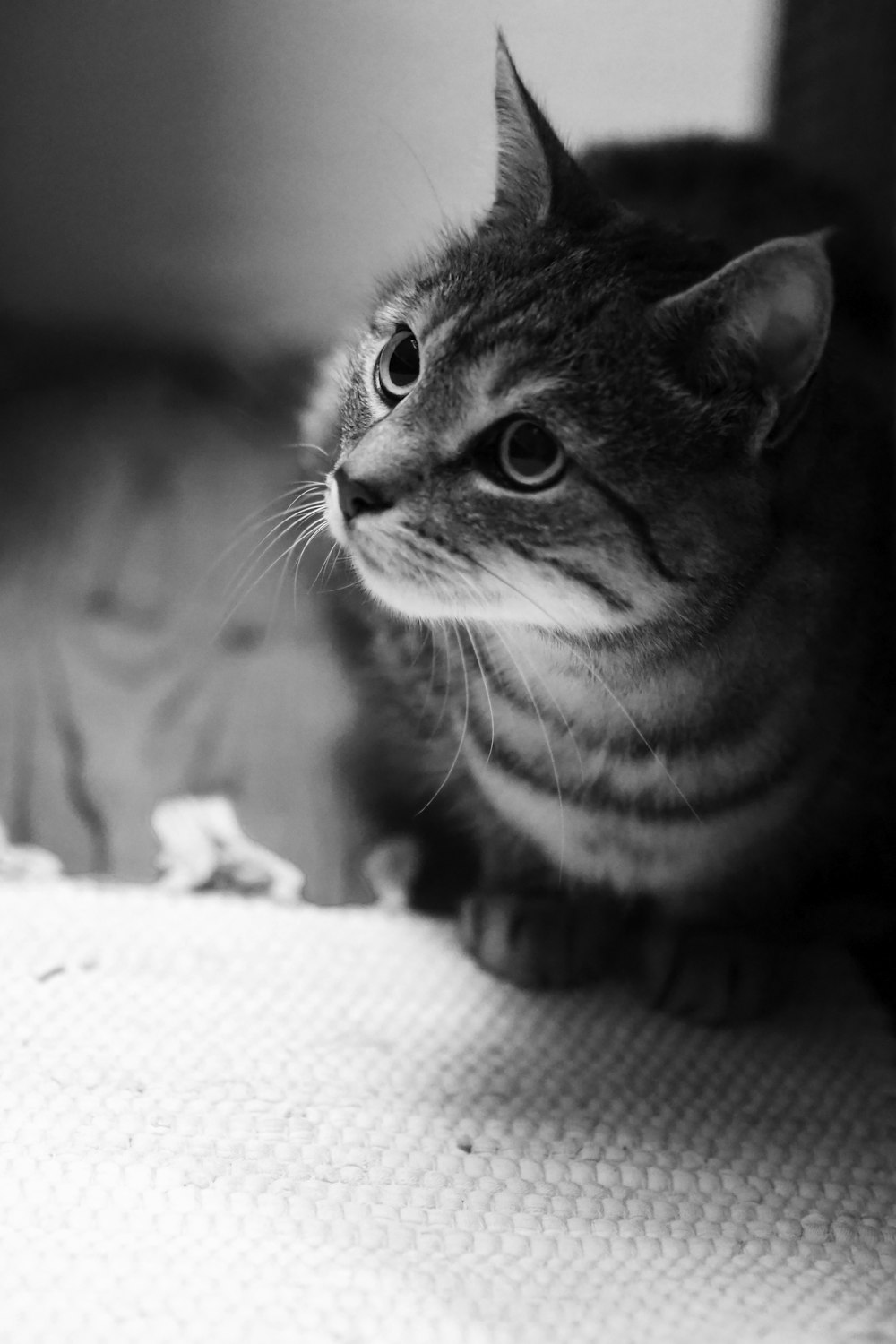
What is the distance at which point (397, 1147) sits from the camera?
33.3 inches

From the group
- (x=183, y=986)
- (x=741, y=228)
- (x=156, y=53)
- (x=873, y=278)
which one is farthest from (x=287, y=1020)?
(x=156, y=53)

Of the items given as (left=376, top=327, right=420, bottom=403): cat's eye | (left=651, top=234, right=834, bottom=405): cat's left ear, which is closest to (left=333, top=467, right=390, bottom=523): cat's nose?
(left=376, top=327, right=420, bottom=403): cat's eye

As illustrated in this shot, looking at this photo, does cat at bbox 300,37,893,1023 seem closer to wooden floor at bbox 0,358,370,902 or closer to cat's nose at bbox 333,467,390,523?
cat's nose at bbox 333,467,390,523

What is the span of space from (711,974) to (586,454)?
49cm

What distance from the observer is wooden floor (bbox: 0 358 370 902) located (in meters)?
1.32

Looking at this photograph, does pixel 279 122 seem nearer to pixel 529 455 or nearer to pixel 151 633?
pixel 151 633

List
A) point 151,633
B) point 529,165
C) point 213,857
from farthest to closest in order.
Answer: point 151,633 < point 213,857 < point 529,165

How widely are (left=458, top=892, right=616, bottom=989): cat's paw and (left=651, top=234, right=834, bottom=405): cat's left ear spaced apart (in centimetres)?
50

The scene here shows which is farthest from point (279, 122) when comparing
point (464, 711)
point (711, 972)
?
point (711, 972)

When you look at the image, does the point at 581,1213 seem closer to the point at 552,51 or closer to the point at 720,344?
the point at 720,344

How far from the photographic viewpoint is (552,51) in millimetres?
1273

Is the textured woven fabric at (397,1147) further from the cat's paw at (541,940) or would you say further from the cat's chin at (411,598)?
the cat's chin at (411,598)

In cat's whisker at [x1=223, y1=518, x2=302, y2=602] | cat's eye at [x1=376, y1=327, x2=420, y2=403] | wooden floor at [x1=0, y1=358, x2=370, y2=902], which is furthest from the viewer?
cat's whisker at [x1=223, y1=518, x2=302, y2=602]

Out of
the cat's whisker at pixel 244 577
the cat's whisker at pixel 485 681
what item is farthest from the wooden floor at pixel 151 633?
the cat's whisker at pixel 485 681
